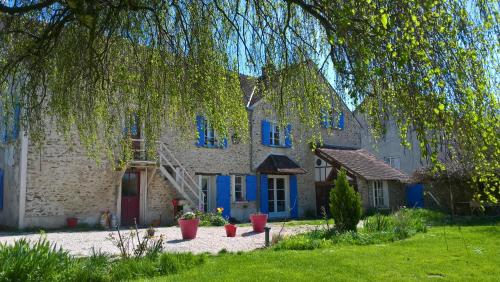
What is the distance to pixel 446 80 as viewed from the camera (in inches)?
136

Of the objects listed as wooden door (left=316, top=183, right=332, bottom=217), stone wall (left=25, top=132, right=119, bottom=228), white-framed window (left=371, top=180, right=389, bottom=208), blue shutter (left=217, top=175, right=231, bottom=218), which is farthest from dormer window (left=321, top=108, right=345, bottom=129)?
white-framed window (left=371, top=180, right=389, bottom=208)

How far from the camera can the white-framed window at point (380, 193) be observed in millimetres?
20219

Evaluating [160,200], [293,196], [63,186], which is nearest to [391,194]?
[293,196]

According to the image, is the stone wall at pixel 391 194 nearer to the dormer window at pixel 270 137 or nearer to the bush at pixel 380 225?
the dormer window at pixel 270 137

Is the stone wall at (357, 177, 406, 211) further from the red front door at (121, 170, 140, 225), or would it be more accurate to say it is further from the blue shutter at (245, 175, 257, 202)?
the red front door at (121, 170, 140, 225)

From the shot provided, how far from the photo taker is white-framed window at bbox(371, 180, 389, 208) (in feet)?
66.3

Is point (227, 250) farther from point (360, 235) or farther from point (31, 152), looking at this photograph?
point (31, 152)

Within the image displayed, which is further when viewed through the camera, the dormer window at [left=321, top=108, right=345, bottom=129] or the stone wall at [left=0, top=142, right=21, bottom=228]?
the stone wall at [left=0, top=142, right=21, bottom=228]

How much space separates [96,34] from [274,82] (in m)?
2.15

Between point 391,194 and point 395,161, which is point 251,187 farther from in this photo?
point 395,161

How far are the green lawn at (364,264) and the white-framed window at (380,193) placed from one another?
11.0 meters

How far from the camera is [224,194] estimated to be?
17.4 m

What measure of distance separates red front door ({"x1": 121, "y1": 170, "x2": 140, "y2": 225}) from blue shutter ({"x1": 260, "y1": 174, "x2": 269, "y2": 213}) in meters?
4.93

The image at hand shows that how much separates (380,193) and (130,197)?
10.9 metres
